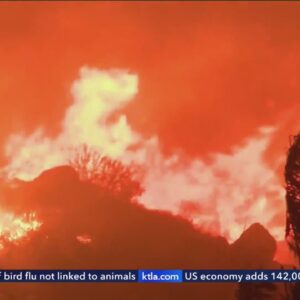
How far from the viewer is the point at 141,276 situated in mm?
21594

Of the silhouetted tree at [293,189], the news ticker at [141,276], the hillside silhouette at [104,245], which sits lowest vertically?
the news ticker at [141,276]

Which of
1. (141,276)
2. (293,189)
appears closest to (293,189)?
(293,189)

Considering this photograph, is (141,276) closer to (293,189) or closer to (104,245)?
(293,189)

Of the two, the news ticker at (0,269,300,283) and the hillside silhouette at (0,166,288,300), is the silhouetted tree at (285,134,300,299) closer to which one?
the news ticker at (0,269,300,283)

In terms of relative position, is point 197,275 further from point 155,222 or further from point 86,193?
point 155,222

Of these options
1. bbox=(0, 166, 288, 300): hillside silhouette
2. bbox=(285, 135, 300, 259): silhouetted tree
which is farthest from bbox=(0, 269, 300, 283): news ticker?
bbox=(0, 166, 288, 300): hillside silhouette

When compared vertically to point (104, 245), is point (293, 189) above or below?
below

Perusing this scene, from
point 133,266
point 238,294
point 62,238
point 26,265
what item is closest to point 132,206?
point 133,266

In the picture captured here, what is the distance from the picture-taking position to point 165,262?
92312 mm

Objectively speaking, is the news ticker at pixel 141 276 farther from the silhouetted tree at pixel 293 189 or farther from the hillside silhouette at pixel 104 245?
the hillside silhouette at pixel 104 245

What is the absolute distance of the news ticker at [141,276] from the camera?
2023cm

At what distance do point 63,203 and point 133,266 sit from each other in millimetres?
20198

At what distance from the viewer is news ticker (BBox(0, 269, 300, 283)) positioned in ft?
66.4

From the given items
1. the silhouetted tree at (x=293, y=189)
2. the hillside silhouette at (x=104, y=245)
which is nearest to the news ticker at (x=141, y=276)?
the silhouetted tree at (x=293, y=189)
